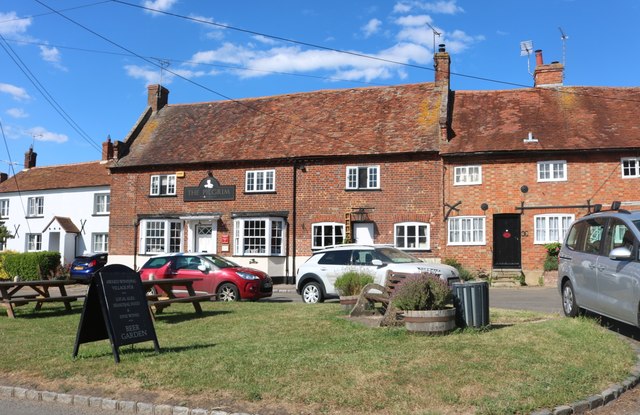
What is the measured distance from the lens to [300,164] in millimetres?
26141

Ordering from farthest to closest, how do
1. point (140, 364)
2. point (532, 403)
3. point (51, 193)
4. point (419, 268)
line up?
point (51, 193), point (419, 268), point (140, 364), point (532, 403)

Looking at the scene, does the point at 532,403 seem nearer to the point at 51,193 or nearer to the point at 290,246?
the point at 290,246

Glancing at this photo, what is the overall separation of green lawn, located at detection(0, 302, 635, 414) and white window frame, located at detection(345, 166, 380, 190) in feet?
50.7

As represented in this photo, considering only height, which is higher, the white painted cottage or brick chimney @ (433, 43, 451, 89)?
brick chimney @ (433, 43, 451, 89)

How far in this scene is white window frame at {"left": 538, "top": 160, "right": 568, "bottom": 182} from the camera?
23188 millimetres

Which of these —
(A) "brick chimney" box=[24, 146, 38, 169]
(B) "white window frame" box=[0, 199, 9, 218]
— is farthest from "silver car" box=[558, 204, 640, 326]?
(A) "brick chimney" box=[24, 146, 38, 169]

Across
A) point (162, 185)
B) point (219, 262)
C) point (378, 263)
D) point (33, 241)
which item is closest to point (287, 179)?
point (162, 185)

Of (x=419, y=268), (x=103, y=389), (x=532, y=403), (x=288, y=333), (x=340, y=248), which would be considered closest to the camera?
(x=532, y=403)

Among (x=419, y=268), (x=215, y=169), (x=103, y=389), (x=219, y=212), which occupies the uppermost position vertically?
(x=215, y=169)

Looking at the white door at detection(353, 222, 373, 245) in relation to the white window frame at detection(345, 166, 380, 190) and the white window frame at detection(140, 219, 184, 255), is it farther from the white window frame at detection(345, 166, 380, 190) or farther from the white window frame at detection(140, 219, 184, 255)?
the white window frame at detection(140, 219, 184, 255)

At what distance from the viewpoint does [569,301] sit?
10.9 m

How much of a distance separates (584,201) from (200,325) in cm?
1790

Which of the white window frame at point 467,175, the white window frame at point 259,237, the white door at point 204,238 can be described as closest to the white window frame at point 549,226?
the white window frame at point 467,175

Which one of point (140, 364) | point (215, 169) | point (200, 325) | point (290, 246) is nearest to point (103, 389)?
point (140, 364)
